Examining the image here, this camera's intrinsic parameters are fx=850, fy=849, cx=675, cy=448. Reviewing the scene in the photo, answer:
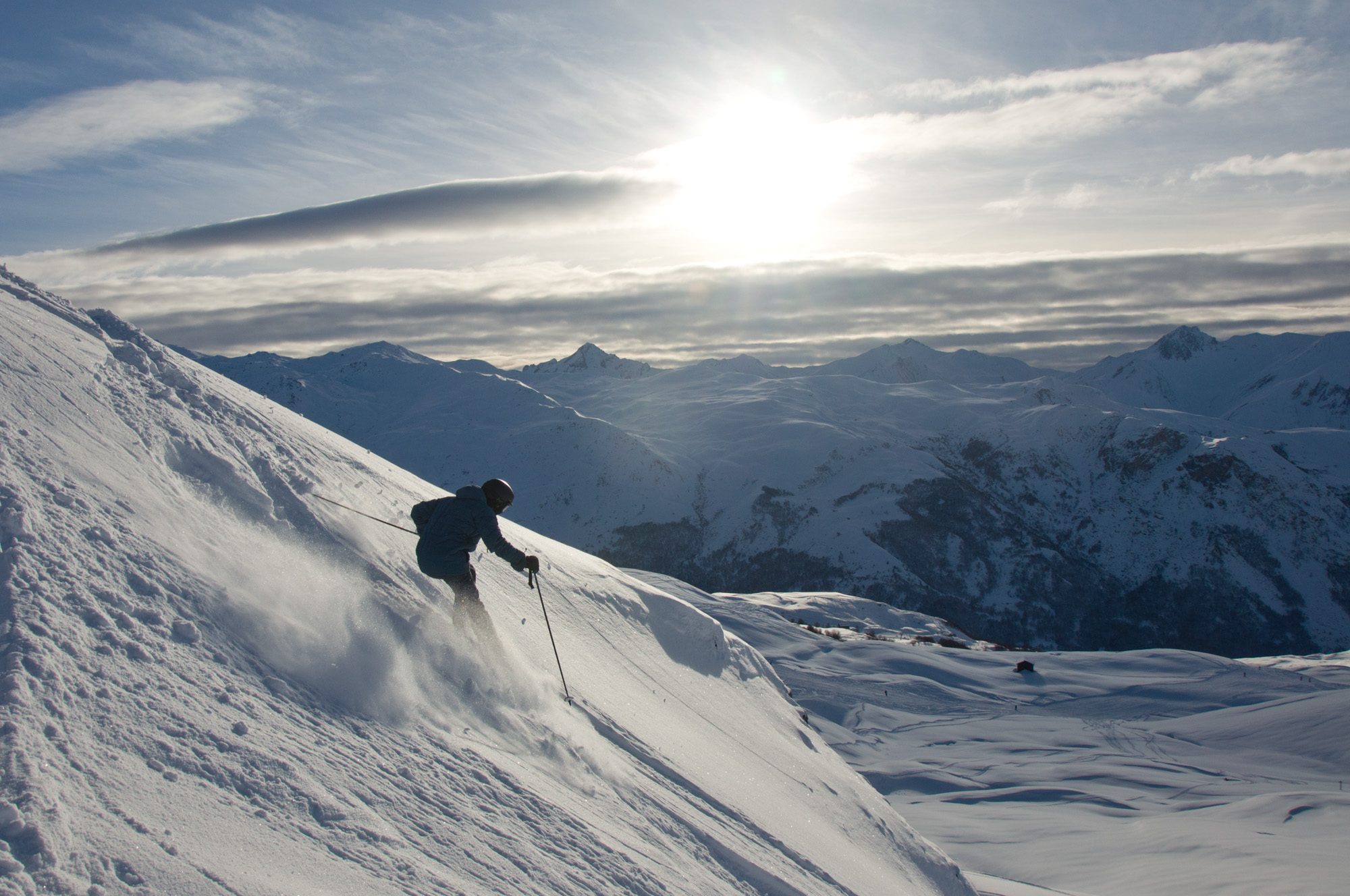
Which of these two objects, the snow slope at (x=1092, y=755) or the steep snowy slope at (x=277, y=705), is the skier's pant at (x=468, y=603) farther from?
the snow slope at (x=1092, y=755)

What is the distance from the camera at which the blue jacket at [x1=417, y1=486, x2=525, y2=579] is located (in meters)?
7.08

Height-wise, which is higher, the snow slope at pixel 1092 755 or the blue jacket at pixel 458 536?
the blue jacket at pixel 458 536

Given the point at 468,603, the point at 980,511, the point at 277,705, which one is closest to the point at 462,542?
the point at 468,603

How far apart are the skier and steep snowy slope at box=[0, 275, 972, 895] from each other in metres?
0.26

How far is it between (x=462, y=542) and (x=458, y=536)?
0.07m

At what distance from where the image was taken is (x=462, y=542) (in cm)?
720

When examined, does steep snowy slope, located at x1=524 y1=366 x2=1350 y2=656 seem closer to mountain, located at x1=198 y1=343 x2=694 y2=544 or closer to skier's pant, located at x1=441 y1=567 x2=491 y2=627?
mountain, located at x1=198 y1=343 x2=694 y2=544

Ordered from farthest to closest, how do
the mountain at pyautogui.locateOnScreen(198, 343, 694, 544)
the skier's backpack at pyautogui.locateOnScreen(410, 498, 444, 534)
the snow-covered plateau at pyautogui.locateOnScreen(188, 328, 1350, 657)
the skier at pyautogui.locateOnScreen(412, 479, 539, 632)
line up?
the mountain at pyautogui.locateOnScreen(198, 343, 694, 544) → the snow-covered plateau at pyautogui.locateOnScreen(188, 328, 1350, 657) → the skier's backpack at pyautogui.locateOnScreen(410, 498, 444, 534) → the skier at pyautogui.locateOnScreen(412, 479, 539, 632)

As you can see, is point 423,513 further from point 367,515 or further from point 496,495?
point 367,515

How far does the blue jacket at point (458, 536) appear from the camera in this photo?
23.2 ft

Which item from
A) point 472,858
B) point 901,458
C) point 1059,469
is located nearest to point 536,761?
point 472,858

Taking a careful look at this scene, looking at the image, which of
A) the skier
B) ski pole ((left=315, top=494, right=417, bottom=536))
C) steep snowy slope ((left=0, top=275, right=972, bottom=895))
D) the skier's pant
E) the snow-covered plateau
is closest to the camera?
steep snowy slope ((left=0, top=275, right=972, bottom=895))

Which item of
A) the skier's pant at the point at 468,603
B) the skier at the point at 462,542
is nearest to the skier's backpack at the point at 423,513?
the skier at the point at 462,542

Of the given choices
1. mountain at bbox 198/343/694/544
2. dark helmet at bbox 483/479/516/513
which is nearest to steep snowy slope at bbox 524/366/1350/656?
mountain at bbox 198/343/694/544
